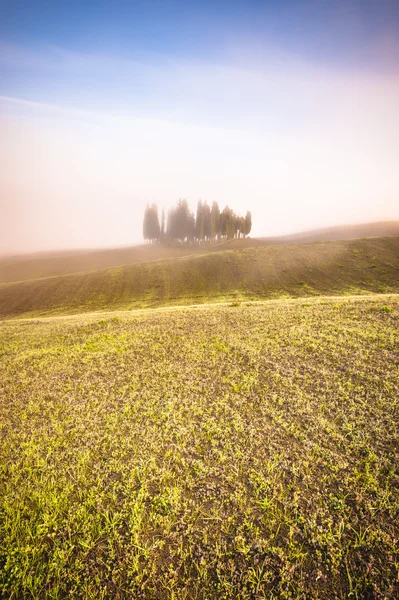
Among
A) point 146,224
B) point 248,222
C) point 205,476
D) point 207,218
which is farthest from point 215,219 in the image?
point 205,476

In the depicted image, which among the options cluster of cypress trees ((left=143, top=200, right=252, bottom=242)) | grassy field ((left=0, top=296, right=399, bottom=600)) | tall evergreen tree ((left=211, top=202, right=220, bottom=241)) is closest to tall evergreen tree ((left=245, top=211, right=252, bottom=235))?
cluster of cypress trees ((left=143, top=200, right=252, bottom=242))

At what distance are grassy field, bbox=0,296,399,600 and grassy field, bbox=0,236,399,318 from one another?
39.1 metres

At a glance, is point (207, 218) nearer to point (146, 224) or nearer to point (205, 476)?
point (146, 224)

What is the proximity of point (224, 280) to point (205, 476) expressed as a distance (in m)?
55.9

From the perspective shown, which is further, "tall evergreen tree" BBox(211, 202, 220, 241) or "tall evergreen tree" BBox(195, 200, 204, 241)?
"tall evergreen tree" BBox(195, 200, 204, 241)

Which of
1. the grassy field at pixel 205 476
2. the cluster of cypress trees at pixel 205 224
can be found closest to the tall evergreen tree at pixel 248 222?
the cluster of cypress trees at pixel 205 224

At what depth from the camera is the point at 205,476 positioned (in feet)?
18.1

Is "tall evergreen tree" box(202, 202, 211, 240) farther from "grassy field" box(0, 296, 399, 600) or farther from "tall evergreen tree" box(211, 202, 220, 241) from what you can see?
"grassy field" box(0, 296, 399, 600)

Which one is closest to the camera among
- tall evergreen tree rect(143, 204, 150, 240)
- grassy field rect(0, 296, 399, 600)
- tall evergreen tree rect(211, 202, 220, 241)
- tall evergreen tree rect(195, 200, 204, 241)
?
grassy field rect(0, 296, 399, 600)

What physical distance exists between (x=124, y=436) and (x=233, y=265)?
63624mm

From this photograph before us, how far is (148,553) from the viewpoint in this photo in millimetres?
4047

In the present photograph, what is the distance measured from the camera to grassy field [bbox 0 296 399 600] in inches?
148

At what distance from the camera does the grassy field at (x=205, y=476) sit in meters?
3.76

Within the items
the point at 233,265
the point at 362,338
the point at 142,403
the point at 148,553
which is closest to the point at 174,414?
the point at 142,403
